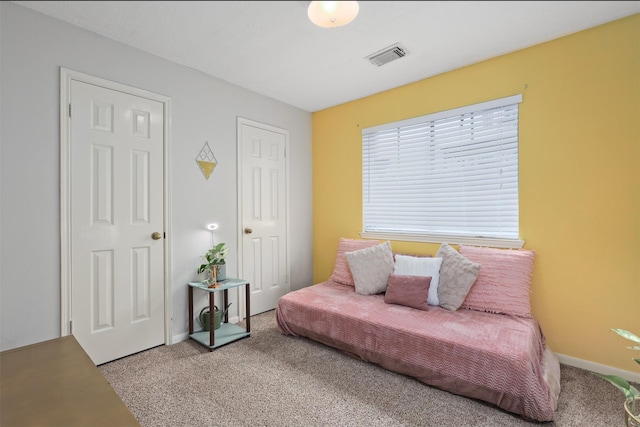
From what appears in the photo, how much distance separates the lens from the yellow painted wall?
6.73 feet

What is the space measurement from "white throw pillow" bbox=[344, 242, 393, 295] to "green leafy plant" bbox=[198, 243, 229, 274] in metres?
1.24

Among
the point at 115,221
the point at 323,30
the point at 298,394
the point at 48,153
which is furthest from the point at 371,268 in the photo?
the point at 48,153

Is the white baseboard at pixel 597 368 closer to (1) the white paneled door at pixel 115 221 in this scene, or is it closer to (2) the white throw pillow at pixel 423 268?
(2) the white throw pillow at pixel 423 268

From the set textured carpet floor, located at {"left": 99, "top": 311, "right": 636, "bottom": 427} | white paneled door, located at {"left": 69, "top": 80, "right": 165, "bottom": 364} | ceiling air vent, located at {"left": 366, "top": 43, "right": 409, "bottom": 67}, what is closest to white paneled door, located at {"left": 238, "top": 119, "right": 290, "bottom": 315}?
white paneled door, located at {"left": 69, "top": 80, "right": 165, "bottom": 364}

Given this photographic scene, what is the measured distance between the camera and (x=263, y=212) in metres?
3.40

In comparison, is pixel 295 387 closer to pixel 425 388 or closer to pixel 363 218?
pixel 425 388

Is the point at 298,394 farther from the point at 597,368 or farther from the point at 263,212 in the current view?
the point at 597,368

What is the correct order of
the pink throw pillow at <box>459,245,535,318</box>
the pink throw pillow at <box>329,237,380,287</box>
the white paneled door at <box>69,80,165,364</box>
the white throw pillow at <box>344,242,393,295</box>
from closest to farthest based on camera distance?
1. the white paneled door at <box>69,80,165,364</box>
2. the pink throw pillow at <box>459,245,535,318</box>
3. the white throw pillow at <box>344,242,393,295</box>
4. the pink throw pillow at <box>329,237,380,287</box>

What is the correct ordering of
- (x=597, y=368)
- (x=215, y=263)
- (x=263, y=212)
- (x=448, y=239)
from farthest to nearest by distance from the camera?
(x=263, y=212) < (x=448, y=239) < (x=215, y=263) < (x=597, y=368)

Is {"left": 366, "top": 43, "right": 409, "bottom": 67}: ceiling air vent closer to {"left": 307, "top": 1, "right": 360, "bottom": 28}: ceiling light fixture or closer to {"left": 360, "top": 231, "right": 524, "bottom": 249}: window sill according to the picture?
{"left": 307, "top": 1, "right": 360, "bottom": 28}: ceiling light fixture

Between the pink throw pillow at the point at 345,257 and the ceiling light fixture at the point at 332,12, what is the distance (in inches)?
80.1

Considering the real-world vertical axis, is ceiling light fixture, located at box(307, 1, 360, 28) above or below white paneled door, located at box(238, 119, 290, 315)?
above

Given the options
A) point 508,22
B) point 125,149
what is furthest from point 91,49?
point 508,22

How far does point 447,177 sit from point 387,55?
1.23 metres
